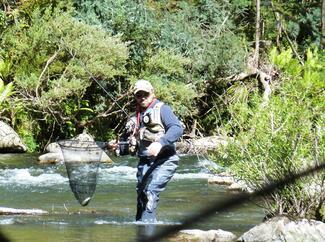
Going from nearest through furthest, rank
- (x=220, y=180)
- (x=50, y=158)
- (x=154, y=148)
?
1. (x=154, y=148)
2. (x=220, y=180)
3. (x=50, y=158)

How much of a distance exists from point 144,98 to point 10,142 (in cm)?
1030

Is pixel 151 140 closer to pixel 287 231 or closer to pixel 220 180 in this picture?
pixel 287 231

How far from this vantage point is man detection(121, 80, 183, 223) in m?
7.46

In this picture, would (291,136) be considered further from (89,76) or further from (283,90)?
(89,76)

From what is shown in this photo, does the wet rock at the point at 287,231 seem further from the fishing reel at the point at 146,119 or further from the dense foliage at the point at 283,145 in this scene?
the fishing reel at the point at 146,119

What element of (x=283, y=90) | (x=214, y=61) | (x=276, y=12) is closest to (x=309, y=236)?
(x=283, y=90)

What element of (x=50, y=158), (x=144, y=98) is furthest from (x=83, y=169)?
(x=50, y=158)

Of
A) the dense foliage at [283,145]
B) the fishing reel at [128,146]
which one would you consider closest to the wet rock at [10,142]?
the fishing reel at [128,146]

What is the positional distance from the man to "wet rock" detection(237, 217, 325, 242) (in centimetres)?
96

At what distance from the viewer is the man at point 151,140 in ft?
24.5

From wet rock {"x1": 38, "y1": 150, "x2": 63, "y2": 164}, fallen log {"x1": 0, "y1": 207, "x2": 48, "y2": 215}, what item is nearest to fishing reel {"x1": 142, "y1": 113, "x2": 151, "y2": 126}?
fallen log {"x1": 0, "y1": 207, "x2": 48, "y2": 215}

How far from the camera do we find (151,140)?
760cm

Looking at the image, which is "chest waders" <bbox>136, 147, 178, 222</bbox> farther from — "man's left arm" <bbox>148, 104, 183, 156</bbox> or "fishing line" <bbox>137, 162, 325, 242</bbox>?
"fishing line" <bbox>137, 162, 325, 242</bbox>

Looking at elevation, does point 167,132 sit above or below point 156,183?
above
